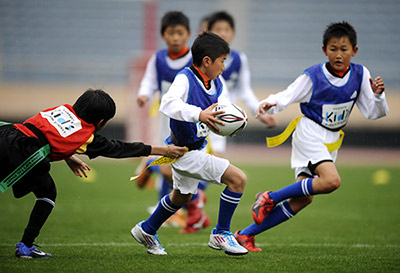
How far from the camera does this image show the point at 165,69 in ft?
21.3

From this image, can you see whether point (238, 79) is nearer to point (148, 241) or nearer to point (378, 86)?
point (378, 86)

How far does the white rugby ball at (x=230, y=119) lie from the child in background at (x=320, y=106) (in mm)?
655

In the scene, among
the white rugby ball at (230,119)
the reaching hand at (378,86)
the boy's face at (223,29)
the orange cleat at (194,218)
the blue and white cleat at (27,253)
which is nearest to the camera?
the white rugby ball at (230,119)

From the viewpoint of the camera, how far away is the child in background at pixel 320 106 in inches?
196

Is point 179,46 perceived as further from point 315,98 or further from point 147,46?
point 147,46

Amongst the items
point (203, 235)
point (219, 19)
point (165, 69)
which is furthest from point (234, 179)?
point (219, 19)

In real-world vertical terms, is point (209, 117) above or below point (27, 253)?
above

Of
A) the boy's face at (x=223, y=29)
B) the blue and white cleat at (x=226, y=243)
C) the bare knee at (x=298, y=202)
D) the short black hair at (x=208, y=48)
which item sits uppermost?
the boy's face at (x=223, y=29)

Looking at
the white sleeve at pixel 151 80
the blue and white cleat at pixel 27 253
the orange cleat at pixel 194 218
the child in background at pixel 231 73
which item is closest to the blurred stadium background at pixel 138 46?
the child in background at pixel 231 73

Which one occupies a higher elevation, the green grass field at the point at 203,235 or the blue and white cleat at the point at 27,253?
the blue and white cleat at the point at 27,253

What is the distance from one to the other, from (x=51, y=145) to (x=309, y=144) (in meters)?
2.10

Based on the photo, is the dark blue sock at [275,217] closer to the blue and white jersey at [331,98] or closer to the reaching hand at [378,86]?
the blue and white jersey at [331,98]

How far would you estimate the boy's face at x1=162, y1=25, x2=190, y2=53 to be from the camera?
Answer: 6.34 metres

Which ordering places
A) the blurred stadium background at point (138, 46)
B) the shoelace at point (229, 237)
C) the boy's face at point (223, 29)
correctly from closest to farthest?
the shoelace at point (229, 237) < the boy's face at point (223, 29) < the blurred stadium background at point (138, 46)
